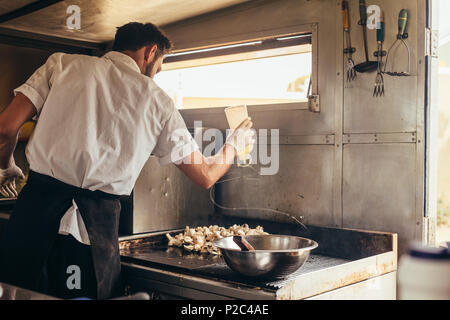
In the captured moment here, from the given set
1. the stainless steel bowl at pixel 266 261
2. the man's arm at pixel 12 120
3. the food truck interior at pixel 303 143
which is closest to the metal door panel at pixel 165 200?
the food truck interior at pixel 303 143

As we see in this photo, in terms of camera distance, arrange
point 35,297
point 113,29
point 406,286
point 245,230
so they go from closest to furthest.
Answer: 1. point 406,286
2. point 35,297
3. point 245,230
4. point 113,29

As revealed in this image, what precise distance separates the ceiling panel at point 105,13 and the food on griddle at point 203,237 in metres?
1.31

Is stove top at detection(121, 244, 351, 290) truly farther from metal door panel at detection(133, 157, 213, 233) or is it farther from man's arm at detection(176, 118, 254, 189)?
man's arm at detection(176, 118, 254, 189)

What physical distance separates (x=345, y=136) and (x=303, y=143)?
0.25 meters

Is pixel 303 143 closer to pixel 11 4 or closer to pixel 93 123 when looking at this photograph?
pixel 93 123

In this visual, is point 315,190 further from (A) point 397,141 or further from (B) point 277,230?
(A) point 397,141

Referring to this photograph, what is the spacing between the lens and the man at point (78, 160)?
1737mm

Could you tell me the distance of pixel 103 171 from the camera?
1744 mm

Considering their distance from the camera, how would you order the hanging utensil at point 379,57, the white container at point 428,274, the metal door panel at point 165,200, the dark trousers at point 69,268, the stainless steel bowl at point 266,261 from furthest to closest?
1. the metal door panel at point 165,200
2. the hanging utensil at point 379,57
3. the dark trousers at point 69,268
4. the stainless steel bowl at point 266,261
5. the white container at point 428,274

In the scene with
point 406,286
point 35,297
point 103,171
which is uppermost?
point 103,171

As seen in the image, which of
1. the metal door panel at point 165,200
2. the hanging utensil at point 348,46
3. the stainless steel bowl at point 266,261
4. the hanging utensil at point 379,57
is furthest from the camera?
the metal door panel at point 165,200

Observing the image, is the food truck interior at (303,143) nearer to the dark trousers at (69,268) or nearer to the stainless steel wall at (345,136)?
the stainless steel wall at (345,136)

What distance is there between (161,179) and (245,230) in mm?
539
